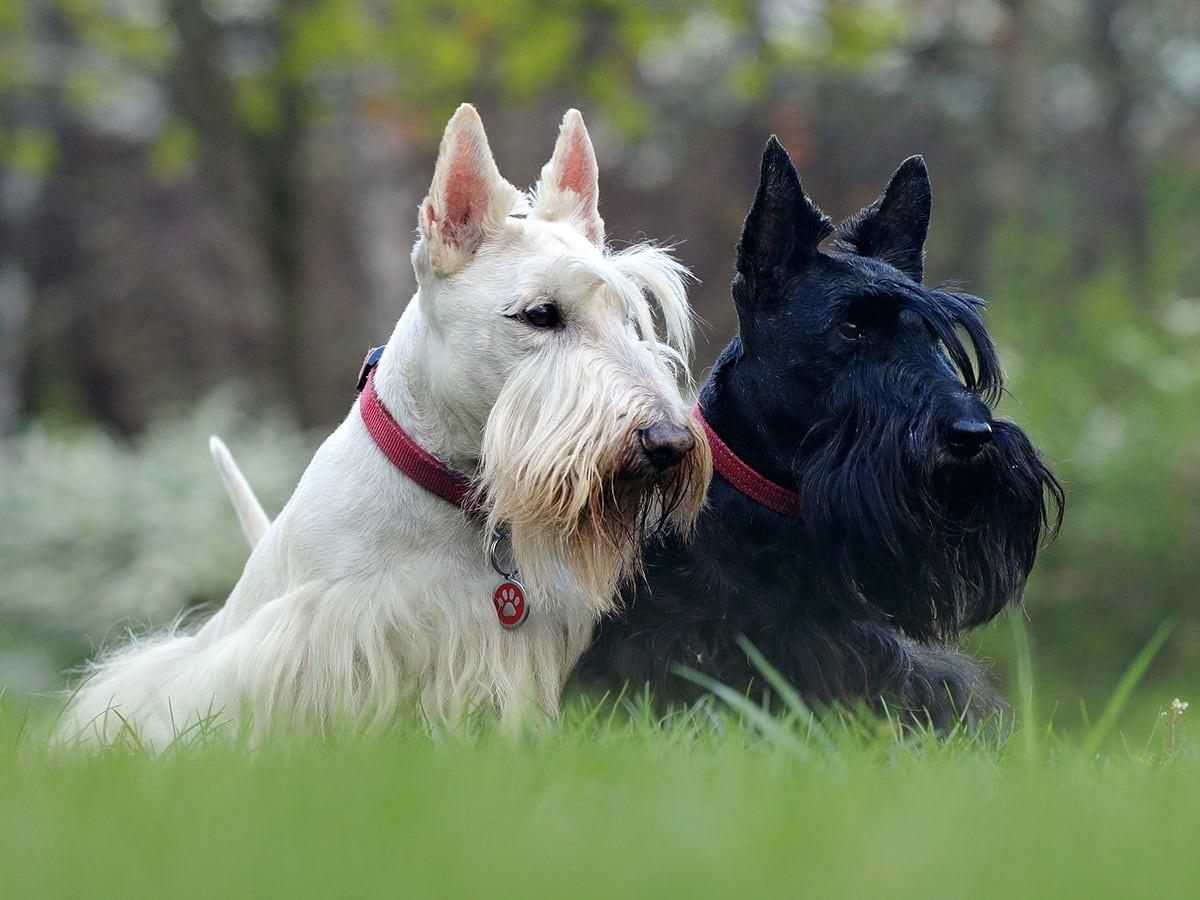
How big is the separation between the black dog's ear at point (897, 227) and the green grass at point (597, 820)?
1352 millimetres

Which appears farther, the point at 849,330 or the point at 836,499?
the point at 849,330

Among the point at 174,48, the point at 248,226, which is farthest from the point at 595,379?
the point at 174,48

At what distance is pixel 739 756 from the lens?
8.57 ft

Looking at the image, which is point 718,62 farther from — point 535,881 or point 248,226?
point 535,881

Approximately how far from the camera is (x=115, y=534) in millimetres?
8797

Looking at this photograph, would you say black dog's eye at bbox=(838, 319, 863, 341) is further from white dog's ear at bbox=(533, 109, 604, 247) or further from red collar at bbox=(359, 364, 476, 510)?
red collar at bbox=(359, 364, 476, 510)

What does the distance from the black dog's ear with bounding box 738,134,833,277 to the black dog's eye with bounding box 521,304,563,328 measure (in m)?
0.50

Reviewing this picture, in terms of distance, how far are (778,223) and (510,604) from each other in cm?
111

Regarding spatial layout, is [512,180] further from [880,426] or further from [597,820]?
[597,820]

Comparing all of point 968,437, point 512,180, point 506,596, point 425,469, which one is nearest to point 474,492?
point 425,469

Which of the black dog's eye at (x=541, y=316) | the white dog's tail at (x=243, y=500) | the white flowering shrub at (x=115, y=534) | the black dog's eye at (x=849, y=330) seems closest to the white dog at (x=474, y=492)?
the black dog's eye at (x=541, y=316)

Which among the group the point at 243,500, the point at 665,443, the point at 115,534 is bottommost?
the point at 115,534

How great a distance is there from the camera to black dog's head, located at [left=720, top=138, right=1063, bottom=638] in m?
3.22

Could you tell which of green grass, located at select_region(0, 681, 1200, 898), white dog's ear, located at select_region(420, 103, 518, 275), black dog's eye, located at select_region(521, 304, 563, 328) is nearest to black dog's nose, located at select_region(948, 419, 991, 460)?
green grass, located at select_region(0, 681, 1200, 898)
